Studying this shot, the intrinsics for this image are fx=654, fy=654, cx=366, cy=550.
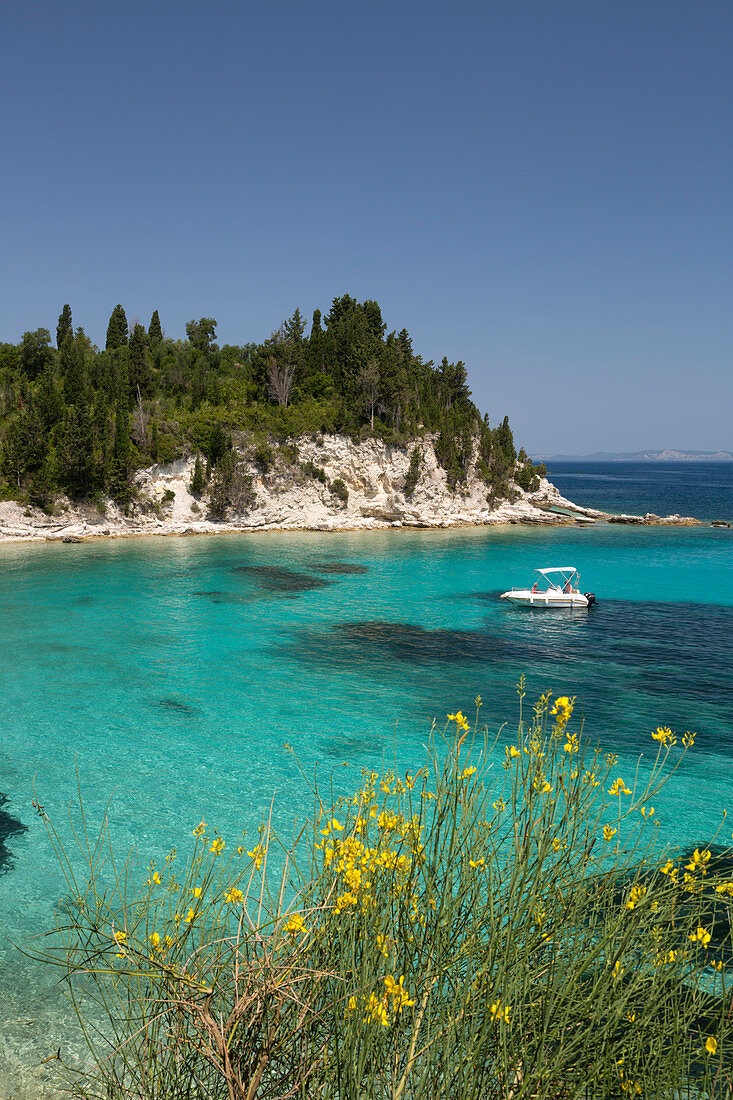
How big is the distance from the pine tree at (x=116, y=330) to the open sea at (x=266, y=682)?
38100 millimetres

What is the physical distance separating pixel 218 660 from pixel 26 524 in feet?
113

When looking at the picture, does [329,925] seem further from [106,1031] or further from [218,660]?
[218,660]

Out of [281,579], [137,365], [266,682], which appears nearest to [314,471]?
[137,365]

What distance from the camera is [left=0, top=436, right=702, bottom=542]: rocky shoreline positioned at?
52031 mm

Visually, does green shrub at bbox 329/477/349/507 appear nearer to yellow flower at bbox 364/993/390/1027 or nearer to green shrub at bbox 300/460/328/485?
green shrub at bbox 300/460/328/485

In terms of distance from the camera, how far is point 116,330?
240ft

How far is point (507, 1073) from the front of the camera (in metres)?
3.52

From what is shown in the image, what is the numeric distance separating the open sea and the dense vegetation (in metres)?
13.5

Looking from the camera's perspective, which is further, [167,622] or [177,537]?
[177,537]

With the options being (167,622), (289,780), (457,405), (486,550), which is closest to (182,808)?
(289,780)

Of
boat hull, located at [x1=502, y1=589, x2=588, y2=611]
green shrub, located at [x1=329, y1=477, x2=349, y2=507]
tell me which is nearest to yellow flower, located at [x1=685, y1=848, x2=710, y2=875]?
boat hull, located at [x1=502, y1=589, x2=588, y2=611]

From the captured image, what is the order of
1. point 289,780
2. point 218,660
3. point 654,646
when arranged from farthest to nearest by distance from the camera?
point 654,646 → point 218,660 → point 289,780

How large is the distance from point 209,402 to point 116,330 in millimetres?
17631

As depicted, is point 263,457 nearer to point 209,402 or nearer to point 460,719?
point 209,402
